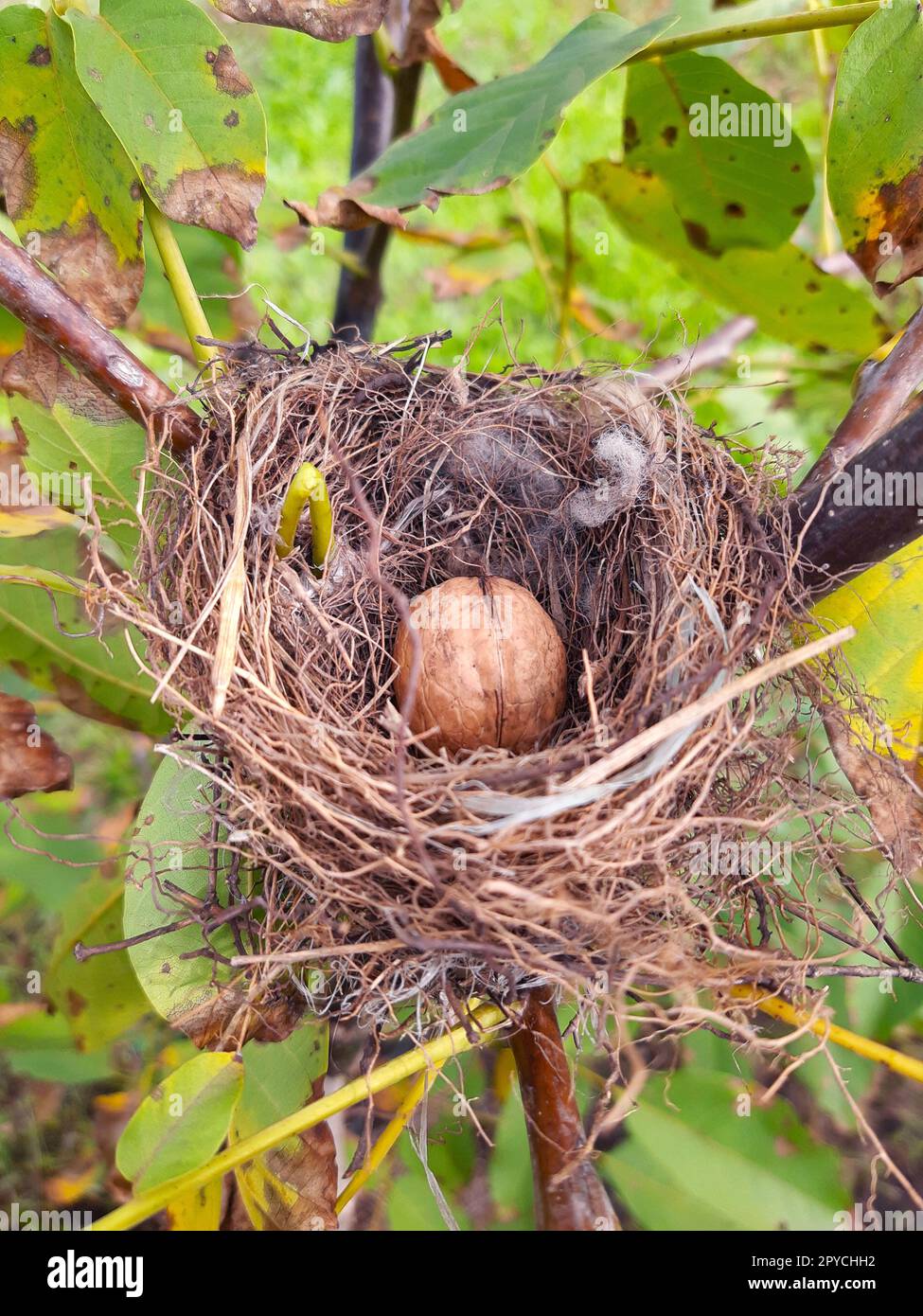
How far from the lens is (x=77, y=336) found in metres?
0.76

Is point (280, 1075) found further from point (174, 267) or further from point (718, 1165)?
point (174, 267)

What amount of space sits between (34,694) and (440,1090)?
2.36 ft

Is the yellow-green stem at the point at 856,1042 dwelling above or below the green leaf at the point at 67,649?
below

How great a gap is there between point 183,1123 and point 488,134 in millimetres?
769

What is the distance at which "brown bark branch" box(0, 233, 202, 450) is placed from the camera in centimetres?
74

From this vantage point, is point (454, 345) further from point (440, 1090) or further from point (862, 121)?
point (440, 1090)

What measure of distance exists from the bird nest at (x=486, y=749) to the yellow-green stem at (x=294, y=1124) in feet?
0.13

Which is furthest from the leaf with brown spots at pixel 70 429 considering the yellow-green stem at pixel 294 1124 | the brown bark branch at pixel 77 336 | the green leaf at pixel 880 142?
the green leaf at pixel 880 142

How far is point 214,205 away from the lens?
0.78 m

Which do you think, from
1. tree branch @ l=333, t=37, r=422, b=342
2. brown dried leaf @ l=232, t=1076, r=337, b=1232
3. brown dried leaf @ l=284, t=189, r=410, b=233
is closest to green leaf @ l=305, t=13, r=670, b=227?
brown dried leaf @ l=284, t=189, r=410, b=233

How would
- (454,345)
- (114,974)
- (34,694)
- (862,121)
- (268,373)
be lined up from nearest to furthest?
(862,121) < (268,373) < (114,974) < (34,694) < (454,345)

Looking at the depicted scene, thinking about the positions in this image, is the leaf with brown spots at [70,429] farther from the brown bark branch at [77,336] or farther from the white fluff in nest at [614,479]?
the white fluff in nest at [614,479]

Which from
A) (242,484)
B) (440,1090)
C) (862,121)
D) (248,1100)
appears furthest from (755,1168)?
(862,121)

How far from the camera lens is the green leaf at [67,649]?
98cm
